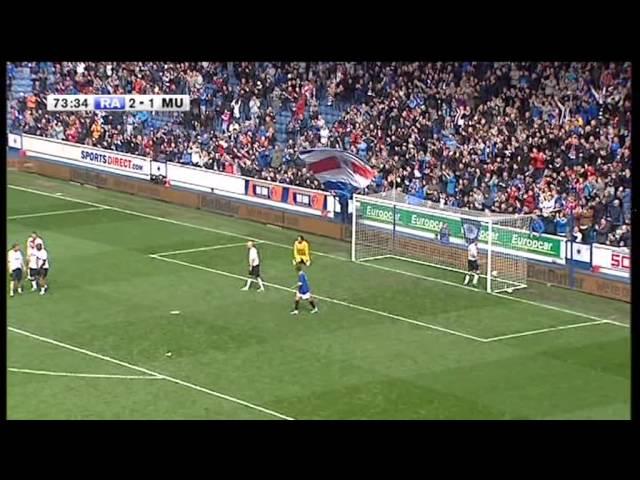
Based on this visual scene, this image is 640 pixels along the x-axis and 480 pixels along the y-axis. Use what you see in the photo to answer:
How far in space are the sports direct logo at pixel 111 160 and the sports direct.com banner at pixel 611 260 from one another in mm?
18284

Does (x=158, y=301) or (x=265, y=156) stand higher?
(x=265, y=156)

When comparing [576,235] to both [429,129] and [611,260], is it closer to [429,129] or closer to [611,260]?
[611,260]

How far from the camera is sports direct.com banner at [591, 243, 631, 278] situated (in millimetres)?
33188

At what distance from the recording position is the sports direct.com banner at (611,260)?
33188mm

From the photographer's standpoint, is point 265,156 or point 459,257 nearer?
point 459,257

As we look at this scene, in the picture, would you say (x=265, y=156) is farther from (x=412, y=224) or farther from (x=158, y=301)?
(x=158, y=301)

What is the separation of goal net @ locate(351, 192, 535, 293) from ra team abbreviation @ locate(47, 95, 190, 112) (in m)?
12.5

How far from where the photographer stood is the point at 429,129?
41875 millimetres

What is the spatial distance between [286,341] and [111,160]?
20998mm

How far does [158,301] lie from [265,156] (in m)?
13.9

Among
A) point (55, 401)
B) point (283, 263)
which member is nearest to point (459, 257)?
point (283, 263)

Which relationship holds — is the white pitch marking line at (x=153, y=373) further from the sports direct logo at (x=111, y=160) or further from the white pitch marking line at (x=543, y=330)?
the sports direct logo at (x=111, y=160)

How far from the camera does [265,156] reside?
45375 mm

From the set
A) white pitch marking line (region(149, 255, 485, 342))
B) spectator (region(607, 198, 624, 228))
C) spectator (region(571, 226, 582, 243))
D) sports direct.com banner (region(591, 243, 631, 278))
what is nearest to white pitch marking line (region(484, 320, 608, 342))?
white pitch marking line (region(149, 255, 485, 342))
